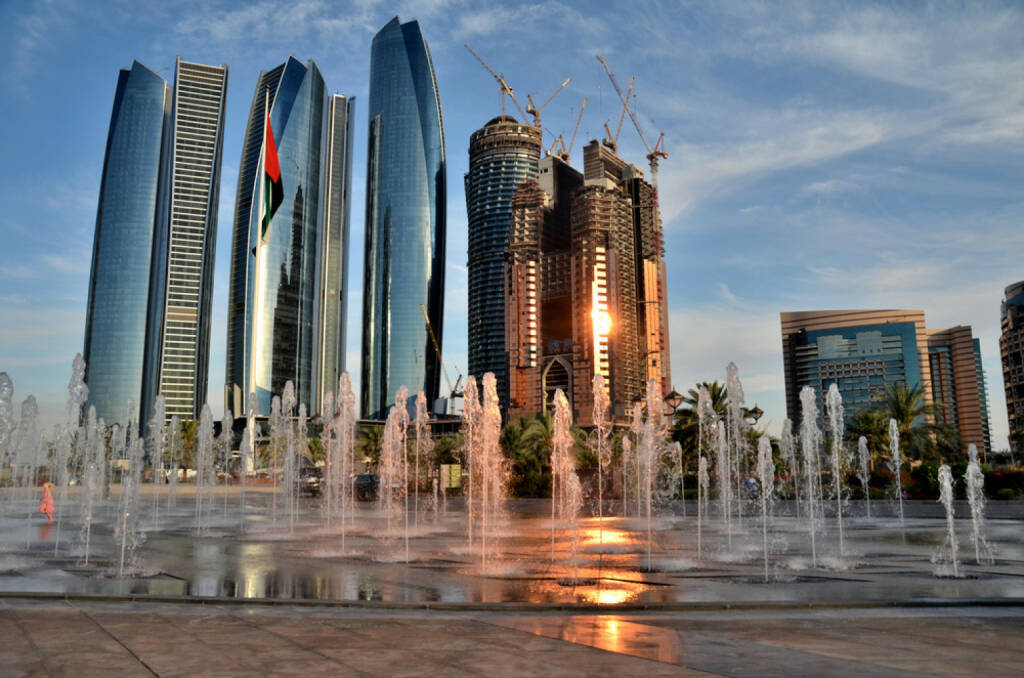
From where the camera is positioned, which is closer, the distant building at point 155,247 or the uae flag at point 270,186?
the uae flag at point 270,186

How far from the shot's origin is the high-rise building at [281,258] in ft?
571

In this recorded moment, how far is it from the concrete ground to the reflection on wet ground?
0.63 meters

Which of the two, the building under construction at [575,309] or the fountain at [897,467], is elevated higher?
the building under construction at [575,309]

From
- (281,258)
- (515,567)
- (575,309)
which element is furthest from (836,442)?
(281,258)

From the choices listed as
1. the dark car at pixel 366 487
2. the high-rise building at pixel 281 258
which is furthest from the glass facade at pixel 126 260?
the dark car at pixel 366 487

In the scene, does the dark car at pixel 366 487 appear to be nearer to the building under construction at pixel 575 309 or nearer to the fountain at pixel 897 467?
the fountain at pixel 897 467

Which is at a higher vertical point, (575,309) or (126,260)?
(126,260)

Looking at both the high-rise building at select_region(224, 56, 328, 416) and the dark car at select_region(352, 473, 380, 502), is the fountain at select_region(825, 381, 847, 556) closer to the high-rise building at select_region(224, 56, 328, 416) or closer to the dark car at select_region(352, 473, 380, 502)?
the dark car at select_region(352, 473, 380, 502)

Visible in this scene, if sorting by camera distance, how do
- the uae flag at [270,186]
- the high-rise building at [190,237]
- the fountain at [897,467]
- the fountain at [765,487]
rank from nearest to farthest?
1. the fountain at [765,487]
2. the fountain at [897,467]
3. the uae flag at [270,186]
4. the high-rise building at [190,237]

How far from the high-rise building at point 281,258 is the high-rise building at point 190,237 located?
8145 mm

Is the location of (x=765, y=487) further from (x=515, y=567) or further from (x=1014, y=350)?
(x=1014, y=350)

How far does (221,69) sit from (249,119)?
15100 mm

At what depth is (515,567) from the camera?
52.4 feet

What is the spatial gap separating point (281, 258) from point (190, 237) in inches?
912
